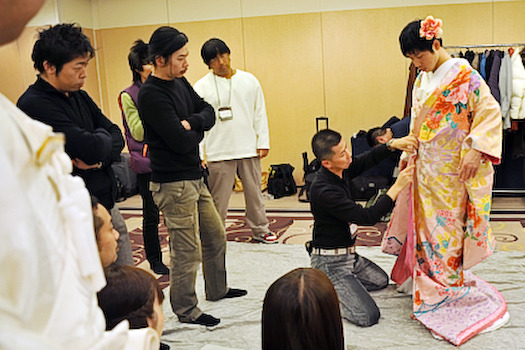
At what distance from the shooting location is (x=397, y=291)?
3102 millimetres

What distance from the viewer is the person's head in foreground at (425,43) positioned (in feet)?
8.24

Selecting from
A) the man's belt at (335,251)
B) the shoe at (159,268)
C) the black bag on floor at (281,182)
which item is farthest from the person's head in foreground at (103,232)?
the black bag on floor at (281,182)

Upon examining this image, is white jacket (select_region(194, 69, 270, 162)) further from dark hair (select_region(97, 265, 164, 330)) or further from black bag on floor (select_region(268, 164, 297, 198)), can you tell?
dark hair (select_region(97, 265, 164, 330))

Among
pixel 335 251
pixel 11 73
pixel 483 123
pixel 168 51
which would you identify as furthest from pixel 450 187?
pixel 11 73

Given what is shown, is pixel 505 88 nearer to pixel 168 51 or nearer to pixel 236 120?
pixel 236 120

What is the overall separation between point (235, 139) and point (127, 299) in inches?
110

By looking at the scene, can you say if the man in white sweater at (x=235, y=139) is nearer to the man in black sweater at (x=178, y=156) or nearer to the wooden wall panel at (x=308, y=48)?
the man in black sweater at (x=178, y=156)

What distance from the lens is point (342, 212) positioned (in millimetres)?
2703

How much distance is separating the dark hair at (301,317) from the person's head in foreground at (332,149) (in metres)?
1.40

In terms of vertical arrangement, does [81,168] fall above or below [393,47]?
below

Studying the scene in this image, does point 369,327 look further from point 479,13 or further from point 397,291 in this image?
point 479,13

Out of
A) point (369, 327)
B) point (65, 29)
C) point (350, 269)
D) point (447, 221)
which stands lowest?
point (369, 327)

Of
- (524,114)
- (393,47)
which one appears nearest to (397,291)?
(524,114)

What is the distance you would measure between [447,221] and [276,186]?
337 centimetres
